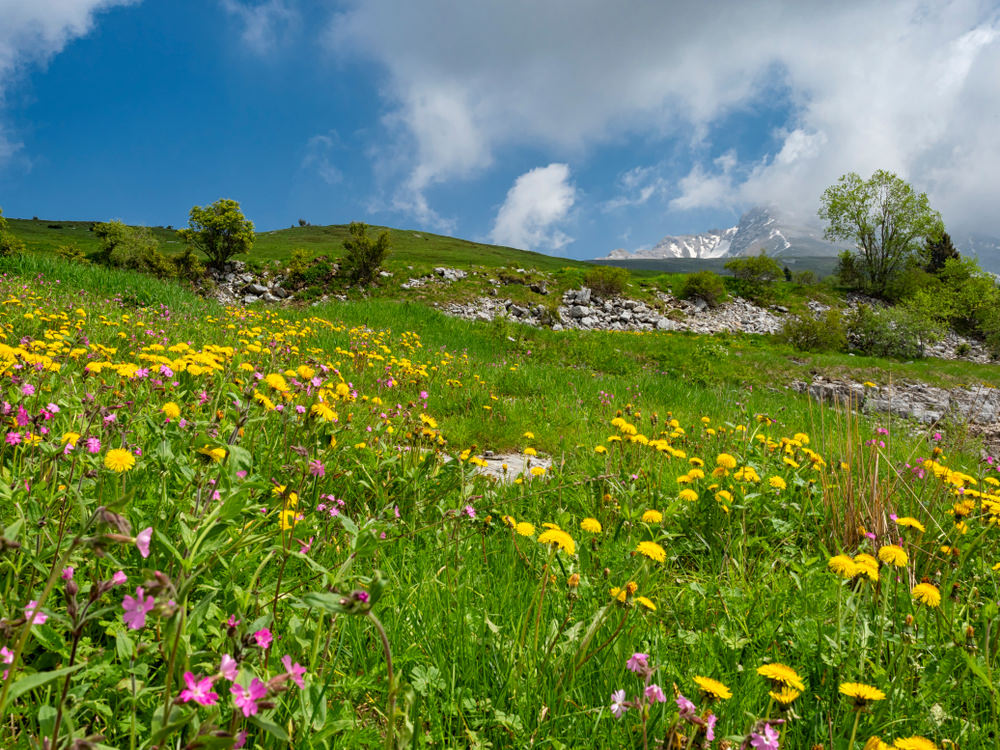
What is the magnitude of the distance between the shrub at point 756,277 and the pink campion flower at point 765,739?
133 feet

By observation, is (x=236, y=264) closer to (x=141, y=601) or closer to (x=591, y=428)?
(x=591, y=428)

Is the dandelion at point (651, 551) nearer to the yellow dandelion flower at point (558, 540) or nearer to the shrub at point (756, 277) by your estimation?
the yellow dandelion flower at point (558, 540)

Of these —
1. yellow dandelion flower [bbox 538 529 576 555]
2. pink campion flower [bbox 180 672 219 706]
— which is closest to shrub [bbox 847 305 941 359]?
yellow dandelion flower [bbox 538 529 576 555]

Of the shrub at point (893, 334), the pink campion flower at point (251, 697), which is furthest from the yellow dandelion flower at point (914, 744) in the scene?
the shrub at point (893, 334)

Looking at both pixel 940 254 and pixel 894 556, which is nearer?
pixel 894 556

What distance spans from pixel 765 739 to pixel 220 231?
50.7m

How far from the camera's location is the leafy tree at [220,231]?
135 feet

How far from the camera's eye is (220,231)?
140 ft

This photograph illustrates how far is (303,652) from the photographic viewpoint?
129 cm

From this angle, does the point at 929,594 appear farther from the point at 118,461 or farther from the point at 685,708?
the point at 118,461

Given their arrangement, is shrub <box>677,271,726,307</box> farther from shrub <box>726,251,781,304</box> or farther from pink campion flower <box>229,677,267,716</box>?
pink campion flower <box>229,677,267,716</box>

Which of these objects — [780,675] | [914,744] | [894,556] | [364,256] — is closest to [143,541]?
[780,675]

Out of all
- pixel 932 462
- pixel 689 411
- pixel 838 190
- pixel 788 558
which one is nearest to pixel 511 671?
pixel 788 558

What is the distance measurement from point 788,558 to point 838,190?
183 ft
